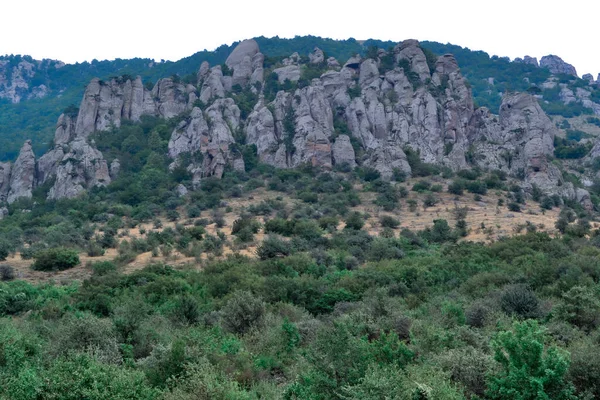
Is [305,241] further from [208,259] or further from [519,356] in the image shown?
[519,356]

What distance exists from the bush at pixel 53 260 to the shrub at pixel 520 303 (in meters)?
20.2

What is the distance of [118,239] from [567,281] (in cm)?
2590

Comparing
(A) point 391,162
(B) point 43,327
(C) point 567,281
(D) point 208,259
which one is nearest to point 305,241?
(D) point 208,259

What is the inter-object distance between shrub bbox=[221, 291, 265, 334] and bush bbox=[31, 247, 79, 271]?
1388 centimetres

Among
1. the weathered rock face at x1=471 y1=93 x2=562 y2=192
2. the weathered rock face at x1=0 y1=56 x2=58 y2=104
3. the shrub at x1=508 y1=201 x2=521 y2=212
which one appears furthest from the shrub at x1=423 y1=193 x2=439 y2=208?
the weathered rock face at x1=0 y1=56 x2=58 y2=104

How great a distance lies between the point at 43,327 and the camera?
13.6 metres

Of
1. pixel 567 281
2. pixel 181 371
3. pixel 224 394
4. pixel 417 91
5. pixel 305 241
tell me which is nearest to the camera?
pixel 224 394

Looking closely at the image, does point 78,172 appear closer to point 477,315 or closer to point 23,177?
point 23,177

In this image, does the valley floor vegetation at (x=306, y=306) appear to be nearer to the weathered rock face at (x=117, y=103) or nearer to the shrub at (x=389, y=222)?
the shrub at (x=389, y=222)

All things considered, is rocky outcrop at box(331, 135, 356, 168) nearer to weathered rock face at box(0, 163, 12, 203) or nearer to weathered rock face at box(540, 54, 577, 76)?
weathered rock face at box(0, 163, 12, 203)

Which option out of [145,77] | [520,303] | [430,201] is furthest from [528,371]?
[145,77]

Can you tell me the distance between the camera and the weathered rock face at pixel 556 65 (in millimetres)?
121325

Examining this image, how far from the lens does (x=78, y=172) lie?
51.3 metres

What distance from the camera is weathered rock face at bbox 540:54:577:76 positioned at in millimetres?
121325
